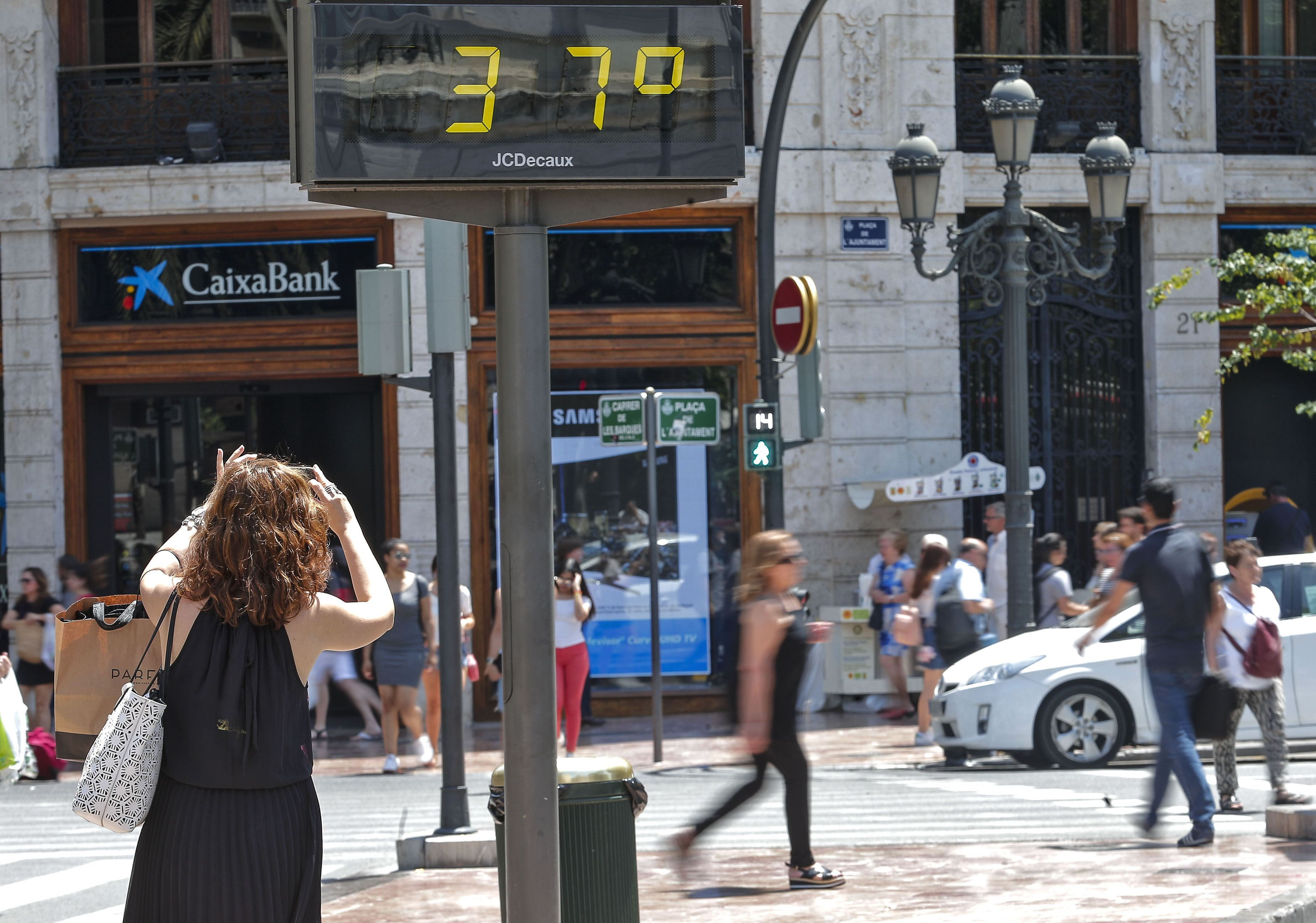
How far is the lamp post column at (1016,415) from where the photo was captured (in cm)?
1391

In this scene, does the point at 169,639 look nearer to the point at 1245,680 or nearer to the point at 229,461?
the point at 229,461

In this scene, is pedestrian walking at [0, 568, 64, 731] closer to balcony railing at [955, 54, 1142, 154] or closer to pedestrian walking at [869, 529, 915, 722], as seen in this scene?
pedestrian walking at [869, 529, 915, 722]

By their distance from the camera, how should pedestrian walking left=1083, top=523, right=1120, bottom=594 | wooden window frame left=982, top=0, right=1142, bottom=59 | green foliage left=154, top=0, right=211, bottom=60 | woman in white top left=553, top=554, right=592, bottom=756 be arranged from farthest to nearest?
wooden window frame left=982, top=0, right=1142, bottom=59
green foliage left=154, top=0, right=211, bottom=60
pedestrian walking left=1083, top=523, right=1120, bottom=594
woman in white top left=553, top=554, right=592, bottom=756

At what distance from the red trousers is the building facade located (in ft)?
12.1

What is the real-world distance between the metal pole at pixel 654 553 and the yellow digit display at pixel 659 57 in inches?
376

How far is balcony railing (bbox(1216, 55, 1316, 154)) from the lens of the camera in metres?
18.7

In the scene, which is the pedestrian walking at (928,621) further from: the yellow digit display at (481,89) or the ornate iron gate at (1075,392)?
the yellow digit display at (481,89)

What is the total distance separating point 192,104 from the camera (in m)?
17.6

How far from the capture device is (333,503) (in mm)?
4277

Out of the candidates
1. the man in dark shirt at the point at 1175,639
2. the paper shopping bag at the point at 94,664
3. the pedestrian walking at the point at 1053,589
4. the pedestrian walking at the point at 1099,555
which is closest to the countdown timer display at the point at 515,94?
the paper shopping bag at the point at 94,664

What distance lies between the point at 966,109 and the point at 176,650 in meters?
15.3

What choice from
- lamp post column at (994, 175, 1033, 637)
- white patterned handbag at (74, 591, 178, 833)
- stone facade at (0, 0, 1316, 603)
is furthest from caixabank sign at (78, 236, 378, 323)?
white patterned handbag at (74, 591, 178, 833)

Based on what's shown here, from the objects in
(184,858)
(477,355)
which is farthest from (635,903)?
(477,355)

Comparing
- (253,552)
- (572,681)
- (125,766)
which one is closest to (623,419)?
(572,681)
